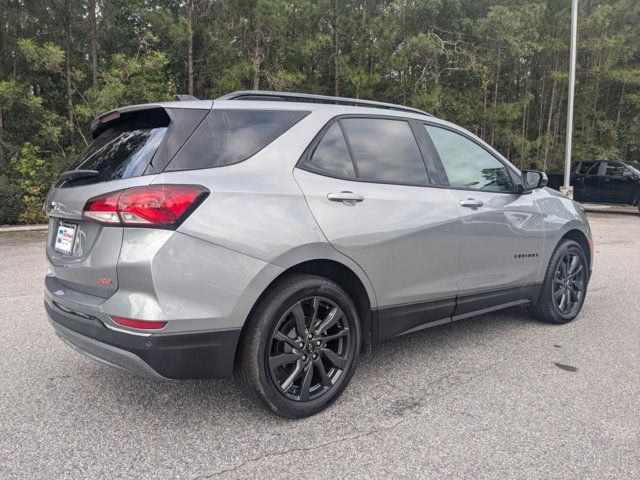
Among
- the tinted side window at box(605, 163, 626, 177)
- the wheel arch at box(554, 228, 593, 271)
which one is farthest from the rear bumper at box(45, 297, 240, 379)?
the tinted side window at box(605, 163, 626, 177)

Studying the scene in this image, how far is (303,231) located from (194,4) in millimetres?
15389

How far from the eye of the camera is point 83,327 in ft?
8.30

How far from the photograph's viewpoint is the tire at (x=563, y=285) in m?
4.39

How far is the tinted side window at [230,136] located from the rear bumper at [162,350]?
2.69 feet

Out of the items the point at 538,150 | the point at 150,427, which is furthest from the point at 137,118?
the point at 538,150

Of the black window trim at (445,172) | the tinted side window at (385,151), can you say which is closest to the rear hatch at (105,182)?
the tinted side window at (385,151)

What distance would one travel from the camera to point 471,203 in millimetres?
3596

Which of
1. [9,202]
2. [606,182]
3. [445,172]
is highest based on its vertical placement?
[445,172]

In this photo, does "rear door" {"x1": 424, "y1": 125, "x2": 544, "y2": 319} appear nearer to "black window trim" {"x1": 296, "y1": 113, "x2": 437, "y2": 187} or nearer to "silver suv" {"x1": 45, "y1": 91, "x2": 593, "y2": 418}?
"silver suv" {"x1": 45, "y1": 91, "x2": 593, "y2": 418}

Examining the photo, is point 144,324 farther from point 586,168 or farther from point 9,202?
point 586,168

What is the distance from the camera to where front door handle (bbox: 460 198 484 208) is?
11.6 feet

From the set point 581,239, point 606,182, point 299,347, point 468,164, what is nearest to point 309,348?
point 299,347

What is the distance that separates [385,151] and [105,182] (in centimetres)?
169

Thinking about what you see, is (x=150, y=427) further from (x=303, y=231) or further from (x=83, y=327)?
(x=303, y=231)
